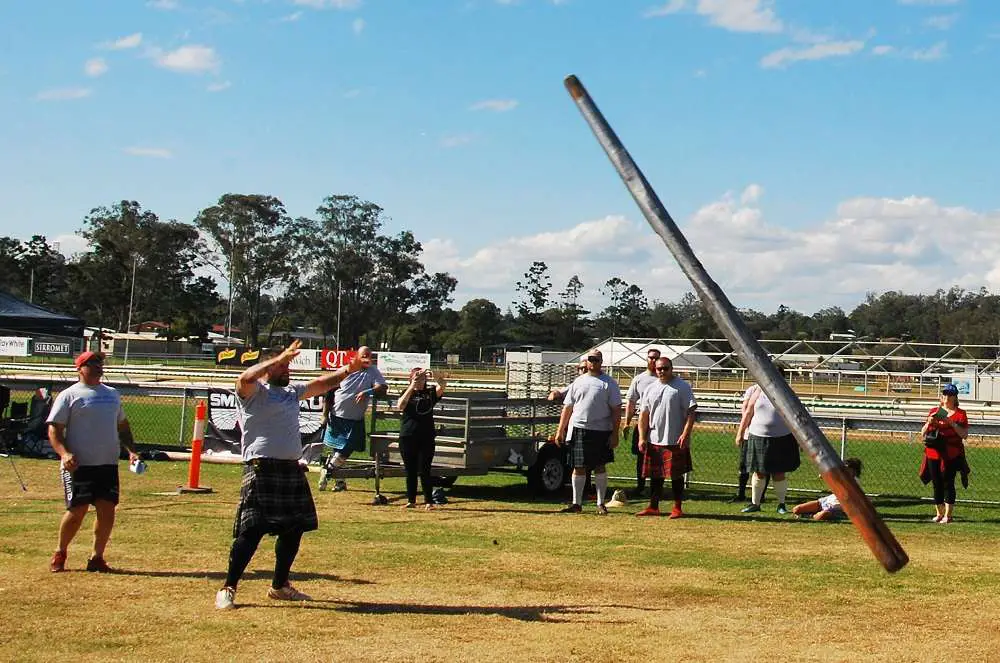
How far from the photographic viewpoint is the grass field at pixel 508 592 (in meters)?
6.94

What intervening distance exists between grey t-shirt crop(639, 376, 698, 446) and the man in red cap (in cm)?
668

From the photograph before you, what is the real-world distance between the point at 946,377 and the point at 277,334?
71975 millimetres

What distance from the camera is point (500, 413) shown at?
52.1ft

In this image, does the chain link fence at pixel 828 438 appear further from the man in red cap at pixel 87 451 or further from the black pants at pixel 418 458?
the man in red cap at pixel 87 451

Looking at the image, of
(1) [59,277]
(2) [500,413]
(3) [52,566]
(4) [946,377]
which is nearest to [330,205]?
(1) [59,277]

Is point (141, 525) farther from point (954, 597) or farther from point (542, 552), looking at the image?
point (954, 597)

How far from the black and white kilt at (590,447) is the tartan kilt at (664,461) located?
501 millimetres

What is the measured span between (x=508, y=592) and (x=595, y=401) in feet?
17.2

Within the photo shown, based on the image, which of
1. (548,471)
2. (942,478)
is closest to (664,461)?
(548,471)

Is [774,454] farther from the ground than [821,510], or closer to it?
farther from the ground

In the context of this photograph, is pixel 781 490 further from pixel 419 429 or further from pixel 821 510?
pixel 419 429

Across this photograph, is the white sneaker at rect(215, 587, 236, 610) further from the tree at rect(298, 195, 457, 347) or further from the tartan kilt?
the tree at rect(298, 195, 457, 347)

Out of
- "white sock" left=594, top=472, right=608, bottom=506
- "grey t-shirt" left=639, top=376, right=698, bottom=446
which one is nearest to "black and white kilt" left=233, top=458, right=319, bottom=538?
"white sock" left=594, top=472, right=608, bottom=506

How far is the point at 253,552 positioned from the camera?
8.00 metres
